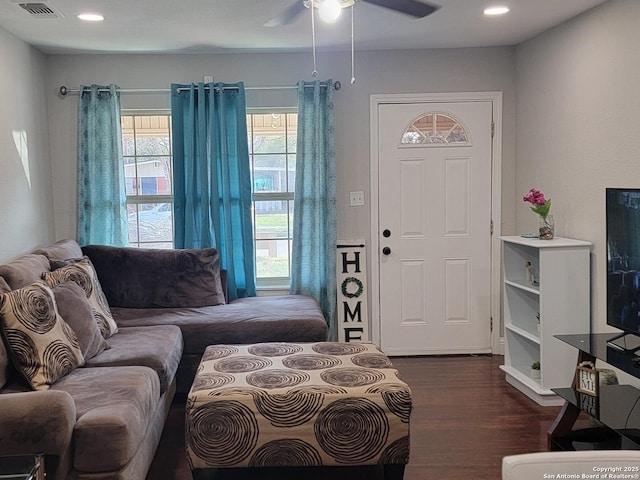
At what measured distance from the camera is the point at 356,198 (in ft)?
16.6

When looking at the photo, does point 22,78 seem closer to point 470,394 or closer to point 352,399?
point 352,399

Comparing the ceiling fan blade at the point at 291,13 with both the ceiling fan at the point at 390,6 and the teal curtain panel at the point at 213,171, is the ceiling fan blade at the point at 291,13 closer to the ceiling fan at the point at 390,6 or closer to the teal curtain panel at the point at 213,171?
the ceiling fan at the point at 390,6

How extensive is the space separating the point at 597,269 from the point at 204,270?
105 inches

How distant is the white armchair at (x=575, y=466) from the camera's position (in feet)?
4.76

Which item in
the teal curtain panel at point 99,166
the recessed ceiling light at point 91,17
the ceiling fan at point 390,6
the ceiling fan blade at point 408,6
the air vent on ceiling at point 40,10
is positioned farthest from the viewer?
the teal curtain panel at point 99,166

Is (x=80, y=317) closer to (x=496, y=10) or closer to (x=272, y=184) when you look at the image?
(x=272, y=184)

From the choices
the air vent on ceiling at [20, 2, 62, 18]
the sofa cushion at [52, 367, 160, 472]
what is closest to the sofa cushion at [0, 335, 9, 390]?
the sofa cushion at [52, 367, 160, 472]

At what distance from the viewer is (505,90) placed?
498 cm

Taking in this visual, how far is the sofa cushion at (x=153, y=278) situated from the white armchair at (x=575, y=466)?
3.33 meters

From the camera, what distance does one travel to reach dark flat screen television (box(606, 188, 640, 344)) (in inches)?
122

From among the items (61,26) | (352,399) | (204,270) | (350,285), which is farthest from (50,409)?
(350,285)

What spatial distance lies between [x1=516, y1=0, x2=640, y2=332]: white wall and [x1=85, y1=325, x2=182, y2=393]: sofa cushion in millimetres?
2582

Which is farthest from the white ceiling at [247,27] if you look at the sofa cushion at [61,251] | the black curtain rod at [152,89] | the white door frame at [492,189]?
the sofa cushion at [61,251]

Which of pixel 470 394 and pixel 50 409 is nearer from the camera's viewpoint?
pixel 50 409
